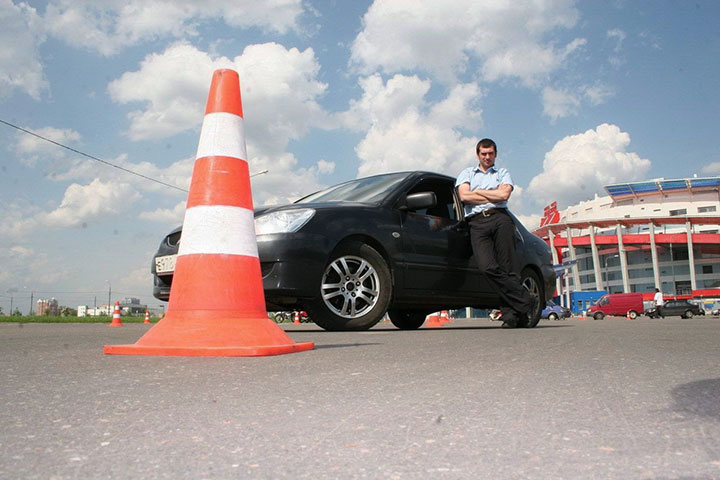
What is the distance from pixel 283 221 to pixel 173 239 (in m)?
1.15

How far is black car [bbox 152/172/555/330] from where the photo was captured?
5.13 m

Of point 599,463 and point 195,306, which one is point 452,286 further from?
point 599,463

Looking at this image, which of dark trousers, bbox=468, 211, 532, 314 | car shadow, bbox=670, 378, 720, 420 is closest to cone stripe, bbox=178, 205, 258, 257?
car shadow, bbox=670, 378, 720, 420

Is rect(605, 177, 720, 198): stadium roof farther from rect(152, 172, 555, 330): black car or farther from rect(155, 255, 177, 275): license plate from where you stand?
rect(155, 255, 177, 275): license plate

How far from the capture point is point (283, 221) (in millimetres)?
5203

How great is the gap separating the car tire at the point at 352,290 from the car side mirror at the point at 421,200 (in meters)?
0.58

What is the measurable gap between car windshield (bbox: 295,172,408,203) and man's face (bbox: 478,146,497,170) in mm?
828

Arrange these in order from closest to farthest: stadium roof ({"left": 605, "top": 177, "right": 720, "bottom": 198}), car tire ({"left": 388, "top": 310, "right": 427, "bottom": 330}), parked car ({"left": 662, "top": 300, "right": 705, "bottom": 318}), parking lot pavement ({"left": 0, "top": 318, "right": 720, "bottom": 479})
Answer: parking lot pavement ({"left": 0, "top": 318, "right": 720, "bottom": 479}) < car tire ({"left": 388, "top": 310, "right": 427, "bottom": 330}) < parked car ({"left": 662, "top": 300, "right": 705, "bottom": 318}) < stadium roof ({"left": 605, "top": 177, "right": 720, "bottom": 198})

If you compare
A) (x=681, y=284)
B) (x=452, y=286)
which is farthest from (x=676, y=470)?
(x=681, y=284)

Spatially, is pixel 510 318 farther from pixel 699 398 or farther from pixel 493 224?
pixel 699 398

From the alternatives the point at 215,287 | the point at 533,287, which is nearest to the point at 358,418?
the point at 215,287

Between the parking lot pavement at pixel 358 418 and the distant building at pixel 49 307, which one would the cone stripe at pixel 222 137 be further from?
the distant building at pixel 49 307

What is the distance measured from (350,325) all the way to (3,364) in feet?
9.71

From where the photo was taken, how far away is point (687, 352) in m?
3.68
